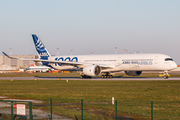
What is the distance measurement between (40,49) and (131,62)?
24.8m

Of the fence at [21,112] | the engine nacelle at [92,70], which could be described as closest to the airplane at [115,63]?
the engine nacelle at [92,70]

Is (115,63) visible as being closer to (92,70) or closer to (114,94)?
(92,70)

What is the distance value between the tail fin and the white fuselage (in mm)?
9861

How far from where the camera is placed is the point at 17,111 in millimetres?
12297

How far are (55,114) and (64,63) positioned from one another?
4210cm

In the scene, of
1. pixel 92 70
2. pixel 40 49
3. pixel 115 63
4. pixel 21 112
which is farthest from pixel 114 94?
pixel 40 49

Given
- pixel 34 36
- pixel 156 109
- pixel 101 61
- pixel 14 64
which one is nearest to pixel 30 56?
pixel 14 64

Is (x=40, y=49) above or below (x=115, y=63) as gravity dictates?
above

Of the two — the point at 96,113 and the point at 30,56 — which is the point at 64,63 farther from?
the point at 30,56

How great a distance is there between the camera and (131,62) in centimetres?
5231

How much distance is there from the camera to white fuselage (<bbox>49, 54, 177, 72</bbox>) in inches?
1986

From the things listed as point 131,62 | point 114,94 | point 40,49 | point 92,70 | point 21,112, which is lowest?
point 114,94

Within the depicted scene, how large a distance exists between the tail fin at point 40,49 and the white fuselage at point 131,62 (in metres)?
9.86

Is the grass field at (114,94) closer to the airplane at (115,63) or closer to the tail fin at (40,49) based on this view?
the airplane at (115,63)
